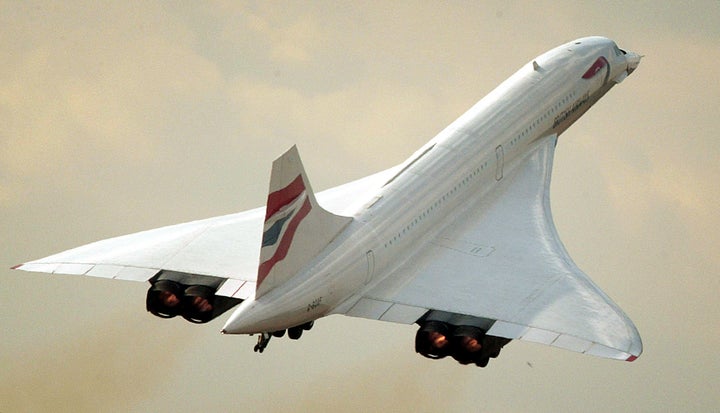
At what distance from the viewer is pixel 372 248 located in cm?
2750

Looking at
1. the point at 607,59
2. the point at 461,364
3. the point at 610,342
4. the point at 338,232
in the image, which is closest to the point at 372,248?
the point at 338,232

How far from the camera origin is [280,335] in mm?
27281

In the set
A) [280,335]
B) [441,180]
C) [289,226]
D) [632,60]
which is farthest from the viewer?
[632,60]

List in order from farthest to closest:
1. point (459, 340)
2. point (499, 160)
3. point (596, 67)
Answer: point (596, 67) < point (499, 160) < point (459, 340)

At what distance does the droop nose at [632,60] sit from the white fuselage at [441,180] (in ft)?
0.13

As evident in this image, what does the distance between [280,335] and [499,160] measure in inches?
320

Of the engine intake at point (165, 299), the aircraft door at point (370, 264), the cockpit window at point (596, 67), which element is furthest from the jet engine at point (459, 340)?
the cockpit window at point (596, 67)

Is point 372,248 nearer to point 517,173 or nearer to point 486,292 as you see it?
point 486,292

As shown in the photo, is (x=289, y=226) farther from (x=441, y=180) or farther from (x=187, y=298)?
(x=441, y=180)

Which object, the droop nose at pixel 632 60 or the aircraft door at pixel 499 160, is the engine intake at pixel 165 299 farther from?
the droop nose at pixel 632 60

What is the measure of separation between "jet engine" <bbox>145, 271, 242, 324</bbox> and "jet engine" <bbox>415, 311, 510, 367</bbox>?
162 inches

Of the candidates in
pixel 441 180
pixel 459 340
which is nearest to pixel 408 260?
pixel 441 180

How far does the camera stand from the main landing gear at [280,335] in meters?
26.7

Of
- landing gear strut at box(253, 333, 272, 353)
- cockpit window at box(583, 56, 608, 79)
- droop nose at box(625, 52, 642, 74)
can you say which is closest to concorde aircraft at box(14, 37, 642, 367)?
landing gear strut at box(253, 333, 272, 353)
